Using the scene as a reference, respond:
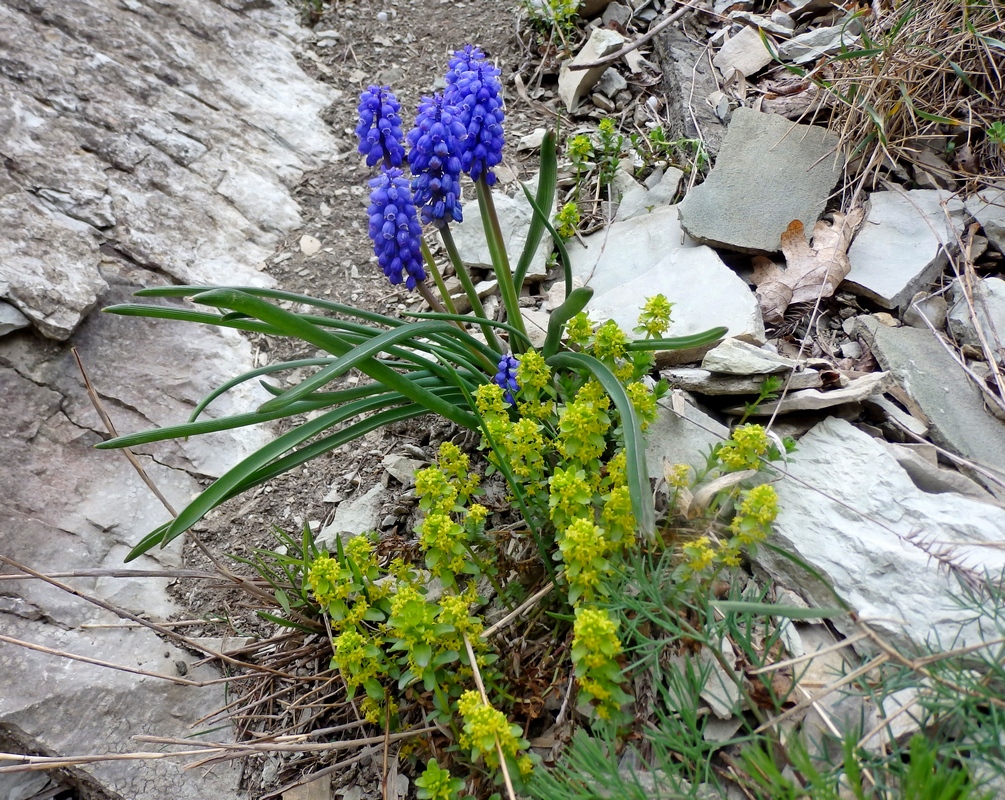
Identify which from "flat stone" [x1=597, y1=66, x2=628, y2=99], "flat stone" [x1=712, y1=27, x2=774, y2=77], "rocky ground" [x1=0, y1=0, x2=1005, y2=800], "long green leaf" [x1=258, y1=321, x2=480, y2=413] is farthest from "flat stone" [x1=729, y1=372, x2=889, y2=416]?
"flat stone" [x1=597, y1=66, x2=628, y2=99]

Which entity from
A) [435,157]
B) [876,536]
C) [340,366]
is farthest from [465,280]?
[876,536]

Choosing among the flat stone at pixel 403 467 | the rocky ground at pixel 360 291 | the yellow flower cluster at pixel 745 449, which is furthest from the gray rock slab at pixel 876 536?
the flat stone at pixel 403 467

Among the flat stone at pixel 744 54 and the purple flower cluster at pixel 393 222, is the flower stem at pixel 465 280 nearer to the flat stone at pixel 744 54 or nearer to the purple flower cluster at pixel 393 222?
the purple flower cluster at pixel 393 222

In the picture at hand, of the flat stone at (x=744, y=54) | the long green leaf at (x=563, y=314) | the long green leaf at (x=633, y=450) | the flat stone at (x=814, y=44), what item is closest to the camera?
the long green leaf at (x=633, y=450)

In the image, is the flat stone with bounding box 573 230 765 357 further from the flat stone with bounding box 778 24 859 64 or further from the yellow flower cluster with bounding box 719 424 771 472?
the flat stone with bounding box 778 24 859 64

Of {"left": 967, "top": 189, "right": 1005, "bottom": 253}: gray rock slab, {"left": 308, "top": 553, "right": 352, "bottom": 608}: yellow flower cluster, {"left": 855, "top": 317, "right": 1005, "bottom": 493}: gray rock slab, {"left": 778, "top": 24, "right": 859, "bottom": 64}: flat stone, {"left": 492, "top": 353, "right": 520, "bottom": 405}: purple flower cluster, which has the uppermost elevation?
{"left": 778, "top": 24, "right": 859, "bottom": 64}: flat stone

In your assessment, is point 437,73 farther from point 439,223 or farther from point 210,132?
point 439,223
